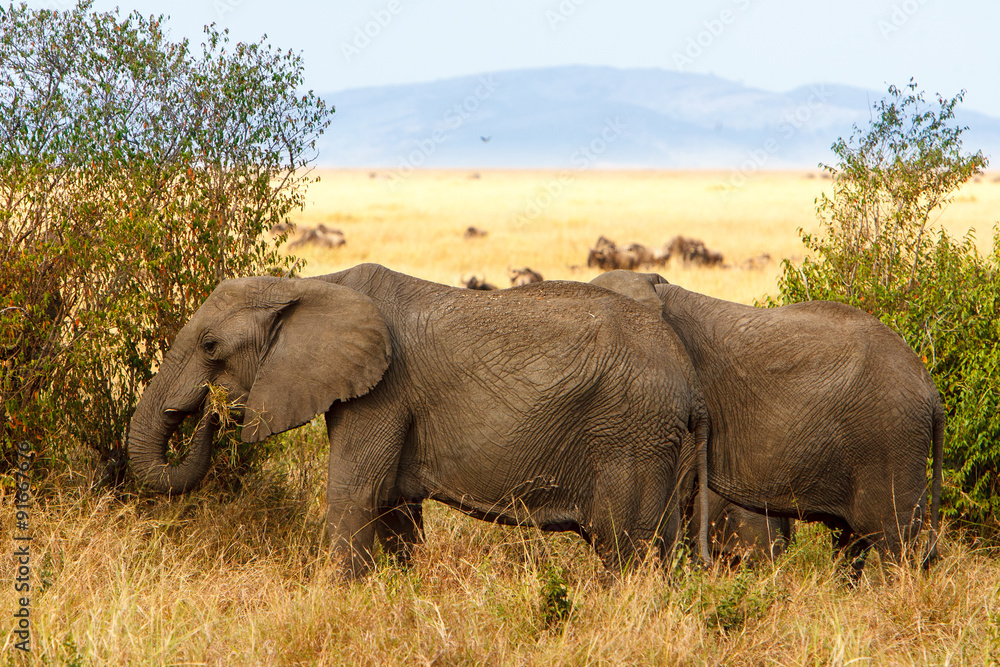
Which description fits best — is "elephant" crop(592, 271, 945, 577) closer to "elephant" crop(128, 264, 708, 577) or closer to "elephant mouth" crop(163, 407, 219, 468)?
"elephant" crop(128, 264, 708, 577)

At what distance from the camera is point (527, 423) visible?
5.12 m

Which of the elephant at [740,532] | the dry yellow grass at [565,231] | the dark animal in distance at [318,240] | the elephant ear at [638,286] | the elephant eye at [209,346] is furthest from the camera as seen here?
the dark animal in distance at [318,240]

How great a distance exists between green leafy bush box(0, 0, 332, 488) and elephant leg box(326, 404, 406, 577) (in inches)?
69.5

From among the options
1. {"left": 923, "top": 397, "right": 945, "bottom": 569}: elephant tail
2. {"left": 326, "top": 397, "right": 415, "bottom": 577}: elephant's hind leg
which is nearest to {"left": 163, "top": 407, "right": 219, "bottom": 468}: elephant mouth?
{"left": 326, "top": 397, "right": 415, "bottom": 577}: elephant's hind leg

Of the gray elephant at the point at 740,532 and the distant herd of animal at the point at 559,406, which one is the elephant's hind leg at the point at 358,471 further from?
the gray elephant at the point at 740,532

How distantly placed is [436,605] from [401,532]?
1.10 metres

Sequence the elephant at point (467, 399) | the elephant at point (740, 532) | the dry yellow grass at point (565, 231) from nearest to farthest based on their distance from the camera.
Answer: the elephant at point (467, 399), the elephant at point (740, 532), the dry yellow grass at point (565, 231)

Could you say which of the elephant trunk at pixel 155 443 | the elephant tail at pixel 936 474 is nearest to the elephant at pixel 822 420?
the elephant tail at pixel 936 474

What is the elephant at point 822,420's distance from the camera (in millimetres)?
5348

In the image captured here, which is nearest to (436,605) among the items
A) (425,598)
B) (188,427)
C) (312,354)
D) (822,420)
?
(425,598)

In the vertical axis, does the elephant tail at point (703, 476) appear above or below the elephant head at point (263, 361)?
below

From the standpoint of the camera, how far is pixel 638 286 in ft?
18.8

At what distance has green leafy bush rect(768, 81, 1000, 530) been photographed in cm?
662

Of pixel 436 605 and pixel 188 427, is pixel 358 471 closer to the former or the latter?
pixel 436 605
